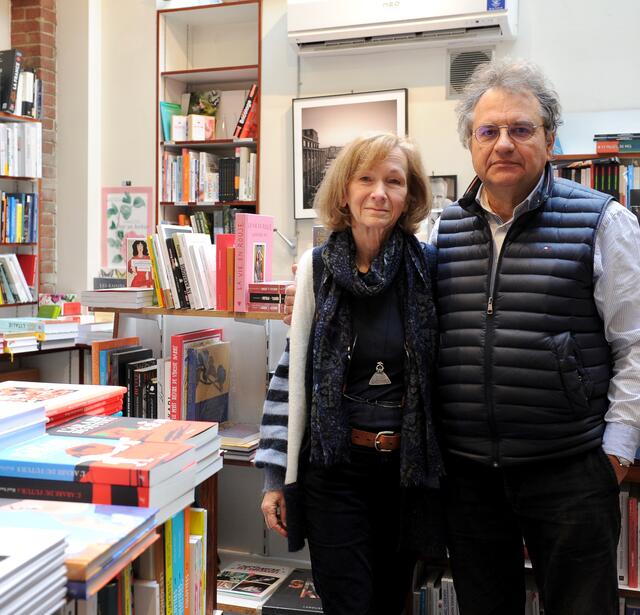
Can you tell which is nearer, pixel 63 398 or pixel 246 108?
pixel 63 398

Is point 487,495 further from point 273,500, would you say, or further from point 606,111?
point 606,111

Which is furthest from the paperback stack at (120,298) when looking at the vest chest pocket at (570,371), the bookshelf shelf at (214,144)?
the bookshelf shelf at (214,144)

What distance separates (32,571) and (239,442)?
6.34 feet

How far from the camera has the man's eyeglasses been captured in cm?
157

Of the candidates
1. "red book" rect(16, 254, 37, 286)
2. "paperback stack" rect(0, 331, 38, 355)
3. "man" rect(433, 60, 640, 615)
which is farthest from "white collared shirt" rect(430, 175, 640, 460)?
"red book" rect(16, 254, 37, 286)

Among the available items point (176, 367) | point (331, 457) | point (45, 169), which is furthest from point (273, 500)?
point (45, 169)

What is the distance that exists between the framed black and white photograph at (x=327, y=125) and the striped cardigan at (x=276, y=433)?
2.74 metres

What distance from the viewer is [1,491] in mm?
1045

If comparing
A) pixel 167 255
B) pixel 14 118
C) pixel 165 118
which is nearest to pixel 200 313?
pixel 167 255

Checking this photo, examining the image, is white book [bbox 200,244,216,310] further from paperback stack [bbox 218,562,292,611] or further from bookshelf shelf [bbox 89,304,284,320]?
paperback stack [bbox 218,562,292,611]

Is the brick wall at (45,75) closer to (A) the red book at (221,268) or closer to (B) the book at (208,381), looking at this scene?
(B) the book at (208,381)

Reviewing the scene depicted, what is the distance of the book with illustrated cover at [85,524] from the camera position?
86cm

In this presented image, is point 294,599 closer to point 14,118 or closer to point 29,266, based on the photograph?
point 29,266

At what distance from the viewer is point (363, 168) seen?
5.46 ft
